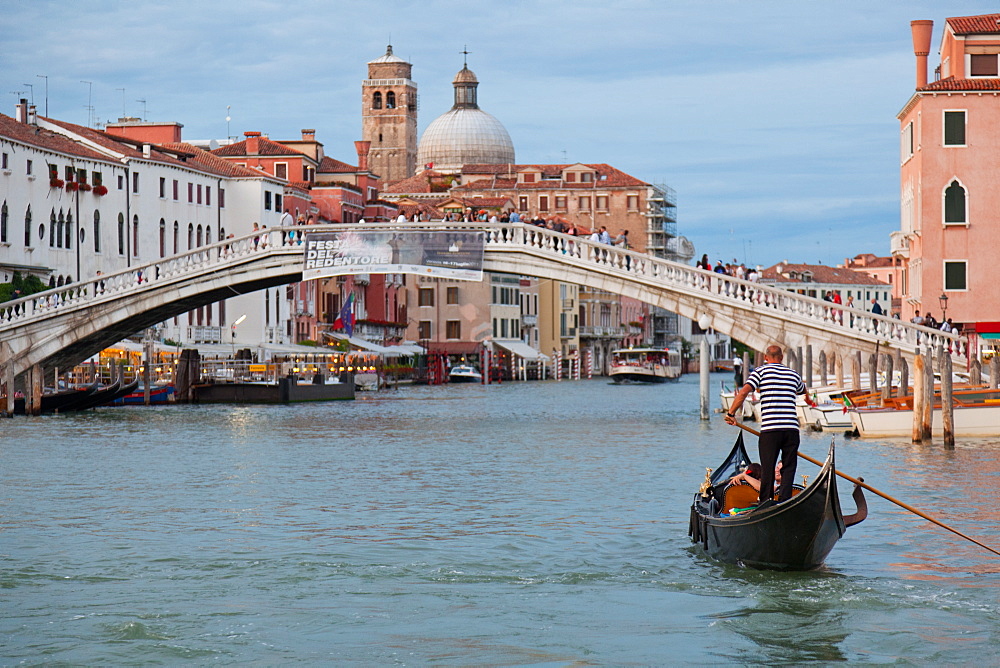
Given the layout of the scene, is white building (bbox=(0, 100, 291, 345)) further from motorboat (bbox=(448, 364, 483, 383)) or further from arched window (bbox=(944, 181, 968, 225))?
arched window (bbox=(944, 181, 968, 225))

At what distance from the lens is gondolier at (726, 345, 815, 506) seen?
1000 centimetres

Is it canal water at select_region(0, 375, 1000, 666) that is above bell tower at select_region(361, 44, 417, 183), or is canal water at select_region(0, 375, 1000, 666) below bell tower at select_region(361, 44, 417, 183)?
below

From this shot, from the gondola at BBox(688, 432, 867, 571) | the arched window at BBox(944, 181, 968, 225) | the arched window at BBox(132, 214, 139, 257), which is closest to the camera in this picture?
the gondola at BBox(688, 432, 867, 571)

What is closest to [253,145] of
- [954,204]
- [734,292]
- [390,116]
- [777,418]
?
[954,204]

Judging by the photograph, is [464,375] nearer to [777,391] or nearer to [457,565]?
[457,565]

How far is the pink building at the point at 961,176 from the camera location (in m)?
30.2

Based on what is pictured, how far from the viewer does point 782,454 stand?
10.1 meters

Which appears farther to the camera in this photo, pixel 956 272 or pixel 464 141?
pixel 464 141

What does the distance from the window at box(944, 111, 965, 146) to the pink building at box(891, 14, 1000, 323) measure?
19mm

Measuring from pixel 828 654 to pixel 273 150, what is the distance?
144 ft

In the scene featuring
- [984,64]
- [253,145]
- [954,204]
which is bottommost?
[954,204]

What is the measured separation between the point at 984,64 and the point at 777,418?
22814 millimetres

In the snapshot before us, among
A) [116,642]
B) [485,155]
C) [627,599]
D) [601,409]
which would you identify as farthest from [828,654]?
[485,155]

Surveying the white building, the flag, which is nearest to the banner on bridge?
the white building
